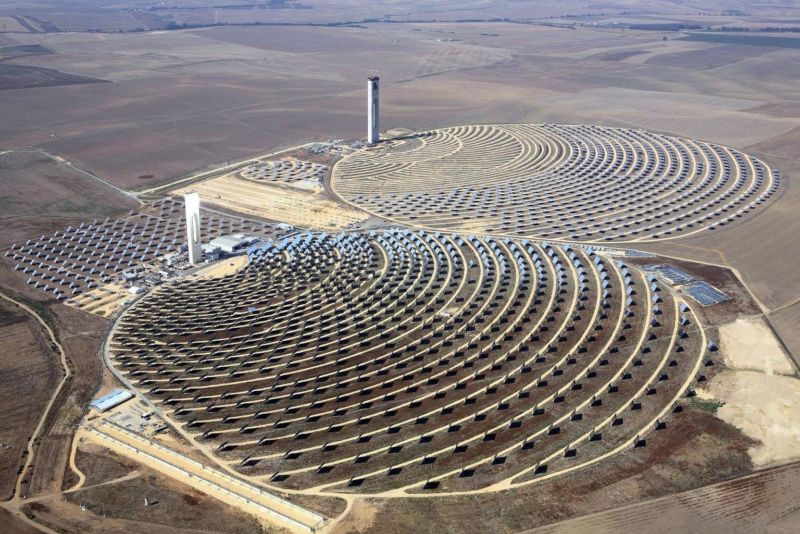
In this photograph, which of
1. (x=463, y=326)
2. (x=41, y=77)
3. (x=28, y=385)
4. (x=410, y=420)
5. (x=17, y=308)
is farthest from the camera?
(x=41, y=77)

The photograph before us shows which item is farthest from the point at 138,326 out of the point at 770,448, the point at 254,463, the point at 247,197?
the point at 770,448

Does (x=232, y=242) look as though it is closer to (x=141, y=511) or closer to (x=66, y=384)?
(x=66, y=384)

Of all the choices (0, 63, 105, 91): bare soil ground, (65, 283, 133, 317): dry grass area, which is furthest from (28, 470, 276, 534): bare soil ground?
(0, 63, 105, 91): bare soil ground

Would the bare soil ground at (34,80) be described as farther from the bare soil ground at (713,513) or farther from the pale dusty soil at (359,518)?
the bare soil ground at (713,513)

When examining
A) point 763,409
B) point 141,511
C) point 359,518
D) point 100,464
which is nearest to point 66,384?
point 100,464

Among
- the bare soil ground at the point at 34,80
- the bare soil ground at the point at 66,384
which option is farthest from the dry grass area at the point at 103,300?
the bare soil ground at the point at 34,80

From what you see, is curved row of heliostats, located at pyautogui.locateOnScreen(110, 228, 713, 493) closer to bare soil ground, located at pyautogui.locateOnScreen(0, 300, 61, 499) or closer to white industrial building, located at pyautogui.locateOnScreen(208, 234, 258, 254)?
white industrial building, located at pyautogui.locateOnScreen(208, 234, 258, 254)

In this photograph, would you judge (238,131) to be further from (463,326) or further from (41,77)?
(463,326)
